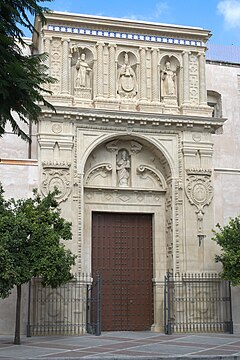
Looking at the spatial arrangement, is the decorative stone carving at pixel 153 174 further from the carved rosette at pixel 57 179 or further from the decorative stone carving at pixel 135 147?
the carved rosette at pixel 57 179

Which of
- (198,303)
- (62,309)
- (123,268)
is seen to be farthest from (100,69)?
(198,303)

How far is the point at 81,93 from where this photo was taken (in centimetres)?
2158

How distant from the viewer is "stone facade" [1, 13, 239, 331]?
68.2 ft

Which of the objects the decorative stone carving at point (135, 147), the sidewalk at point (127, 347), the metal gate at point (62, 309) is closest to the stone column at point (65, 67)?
the decorative stone carving at point (135, 147)

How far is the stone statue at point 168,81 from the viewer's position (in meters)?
22.4

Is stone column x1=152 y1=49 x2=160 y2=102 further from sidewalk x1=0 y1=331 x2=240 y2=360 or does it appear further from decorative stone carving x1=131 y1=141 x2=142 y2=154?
sidewalk x1=0 y1=331 x2=240 y2=360

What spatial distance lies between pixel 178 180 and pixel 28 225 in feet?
23.7

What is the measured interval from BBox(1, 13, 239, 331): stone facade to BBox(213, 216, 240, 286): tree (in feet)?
4.85

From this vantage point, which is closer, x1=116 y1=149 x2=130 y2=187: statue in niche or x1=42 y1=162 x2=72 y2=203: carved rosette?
x1=42 y1=162 x2=72 y2=203: carved rosette

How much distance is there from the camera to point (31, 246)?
54.6 ft

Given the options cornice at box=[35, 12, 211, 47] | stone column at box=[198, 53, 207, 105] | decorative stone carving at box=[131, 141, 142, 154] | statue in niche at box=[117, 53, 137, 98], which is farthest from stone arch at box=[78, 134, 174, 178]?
cornice at box=[35, 12, 211, 47]

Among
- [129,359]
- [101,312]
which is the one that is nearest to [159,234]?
[101,312]

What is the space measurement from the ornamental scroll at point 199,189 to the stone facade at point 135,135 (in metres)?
0.04

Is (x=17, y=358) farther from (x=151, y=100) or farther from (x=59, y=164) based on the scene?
(x=151, y=100)
